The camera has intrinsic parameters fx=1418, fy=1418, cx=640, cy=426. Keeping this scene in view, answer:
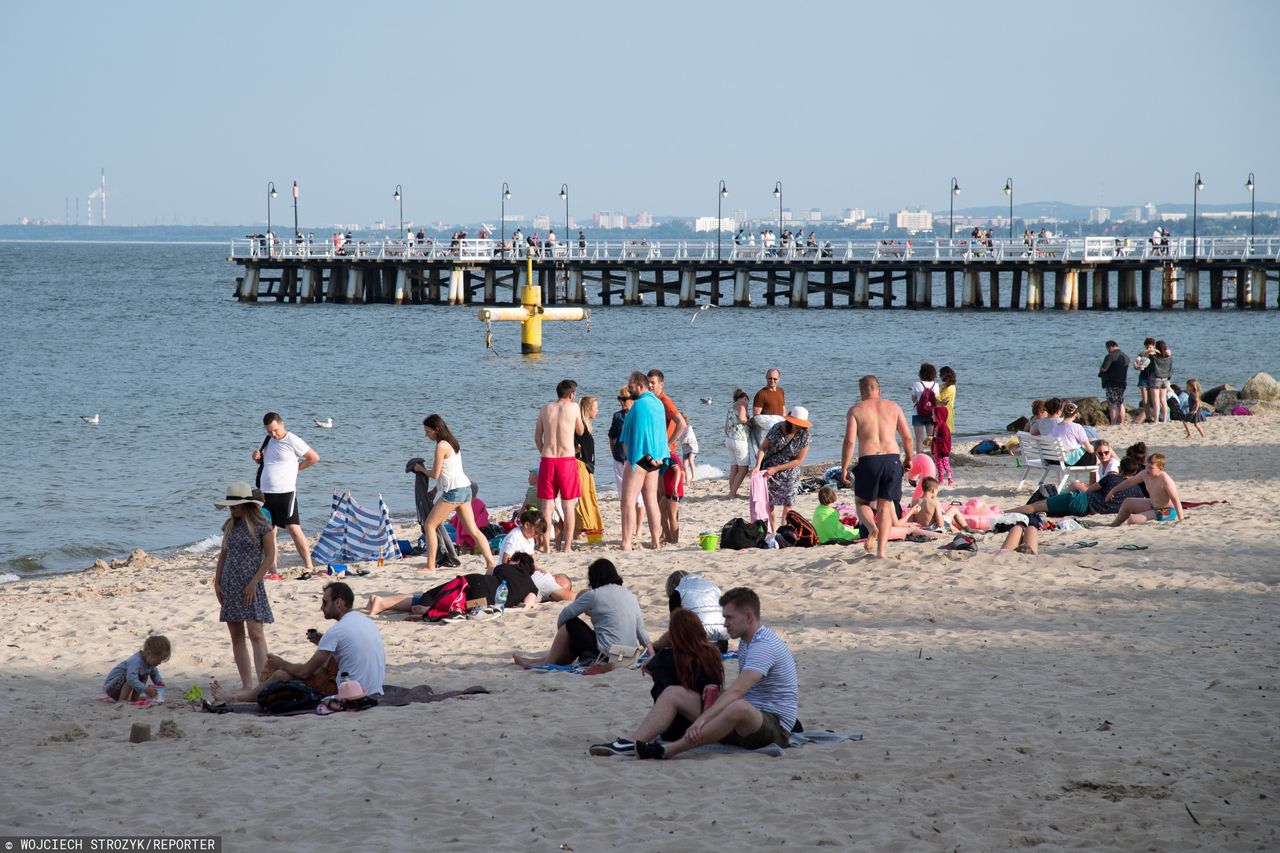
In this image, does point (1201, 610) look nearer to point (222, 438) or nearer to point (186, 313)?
point (222, 438)

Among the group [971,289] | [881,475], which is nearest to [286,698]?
[881,475]

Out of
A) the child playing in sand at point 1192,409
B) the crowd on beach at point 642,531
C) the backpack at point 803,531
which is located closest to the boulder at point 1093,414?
the child playing in sand at point 1192,409

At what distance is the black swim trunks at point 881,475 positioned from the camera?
9516mm

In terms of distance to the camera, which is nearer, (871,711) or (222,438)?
(871,711)

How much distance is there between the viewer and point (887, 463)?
9516 millimetres

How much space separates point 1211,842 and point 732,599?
198 centimetres

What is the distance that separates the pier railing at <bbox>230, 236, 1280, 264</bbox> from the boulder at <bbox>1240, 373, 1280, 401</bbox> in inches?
918

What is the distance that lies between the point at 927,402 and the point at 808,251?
37932 mm

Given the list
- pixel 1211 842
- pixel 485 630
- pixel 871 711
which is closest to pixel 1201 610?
pixel 871 711

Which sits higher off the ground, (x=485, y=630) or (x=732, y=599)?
(x=732, y=599)

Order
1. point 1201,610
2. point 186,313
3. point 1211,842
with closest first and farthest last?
point 1211,842 → point 1201,610 → point 186,313

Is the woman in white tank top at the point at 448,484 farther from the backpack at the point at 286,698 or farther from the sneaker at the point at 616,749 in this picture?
the sneaker at the point at 616,749

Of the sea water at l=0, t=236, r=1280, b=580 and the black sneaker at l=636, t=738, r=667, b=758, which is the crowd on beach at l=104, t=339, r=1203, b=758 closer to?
the black sneaker at l=636, t=738, r=667, b=758

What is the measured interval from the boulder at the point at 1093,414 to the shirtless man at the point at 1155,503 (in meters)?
9.37
